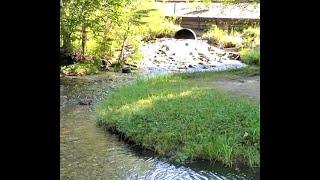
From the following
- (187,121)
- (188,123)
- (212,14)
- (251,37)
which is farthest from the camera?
(212,14)

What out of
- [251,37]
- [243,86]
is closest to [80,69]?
[243,86]

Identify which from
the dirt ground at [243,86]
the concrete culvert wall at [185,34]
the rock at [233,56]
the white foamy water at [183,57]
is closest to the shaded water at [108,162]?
the dirt ground at [243,86]

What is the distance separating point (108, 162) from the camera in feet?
20.9

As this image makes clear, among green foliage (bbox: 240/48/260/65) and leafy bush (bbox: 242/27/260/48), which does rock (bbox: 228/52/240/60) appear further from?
leafy bush (bbox: 242/27/260/48)

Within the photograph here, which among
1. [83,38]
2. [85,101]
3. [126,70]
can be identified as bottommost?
[85,101]

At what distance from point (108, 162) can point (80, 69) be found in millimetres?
7730

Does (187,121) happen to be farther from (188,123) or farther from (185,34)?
(185,34)

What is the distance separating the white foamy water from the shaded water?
22.1ft

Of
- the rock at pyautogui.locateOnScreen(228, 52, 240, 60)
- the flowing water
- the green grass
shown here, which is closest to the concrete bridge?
the rock at pyautogui.locateOnScreen(228, 52, 240, 60)

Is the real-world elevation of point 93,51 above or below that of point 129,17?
below
